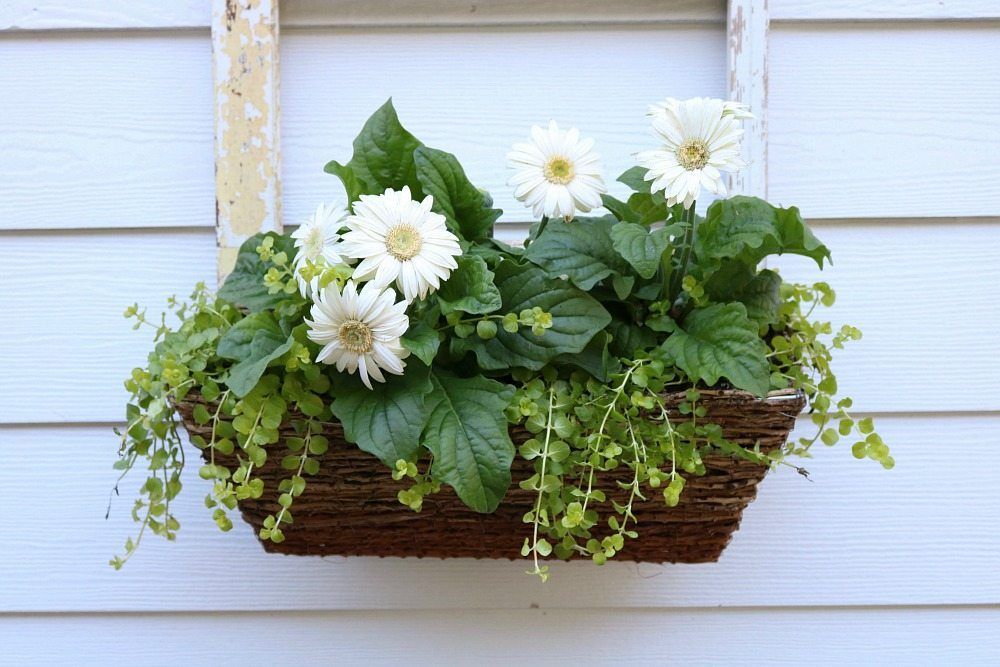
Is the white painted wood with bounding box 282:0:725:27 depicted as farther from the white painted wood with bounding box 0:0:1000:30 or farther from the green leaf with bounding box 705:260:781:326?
the green leaf with bounding box 705:260:781:326

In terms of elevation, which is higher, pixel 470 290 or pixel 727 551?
pixel 470 290

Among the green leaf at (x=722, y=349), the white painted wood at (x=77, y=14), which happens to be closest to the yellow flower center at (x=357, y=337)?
the green leaf at (x=722, y=349)

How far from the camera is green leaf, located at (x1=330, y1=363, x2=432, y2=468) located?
2.14 ft

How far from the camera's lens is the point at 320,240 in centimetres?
72

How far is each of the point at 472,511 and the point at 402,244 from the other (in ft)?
0.78

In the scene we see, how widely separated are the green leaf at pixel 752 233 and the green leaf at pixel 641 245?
1.8 inches

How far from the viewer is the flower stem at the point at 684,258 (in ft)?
2.35

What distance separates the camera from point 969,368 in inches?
36.3

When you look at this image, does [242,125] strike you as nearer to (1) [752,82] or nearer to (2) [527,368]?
(2) [527,368]

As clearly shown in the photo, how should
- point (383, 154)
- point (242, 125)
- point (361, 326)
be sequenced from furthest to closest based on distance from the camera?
point (242, 125), point (383, 154), point (361, 326)

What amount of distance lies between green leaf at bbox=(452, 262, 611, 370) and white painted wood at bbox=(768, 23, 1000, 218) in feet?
1.16

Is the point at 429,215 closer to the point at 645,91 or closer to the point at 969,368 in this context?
the point at 645,91

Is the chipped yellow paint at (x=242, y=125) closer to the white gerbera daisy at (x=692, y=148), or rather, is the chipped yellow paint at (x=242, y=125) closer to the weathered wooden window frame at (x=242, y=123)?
the weathered wooden window frame at (x=242, y=123)

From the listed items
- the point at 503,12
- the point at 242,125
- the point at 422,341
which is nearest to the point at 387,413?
the point at 422,341
